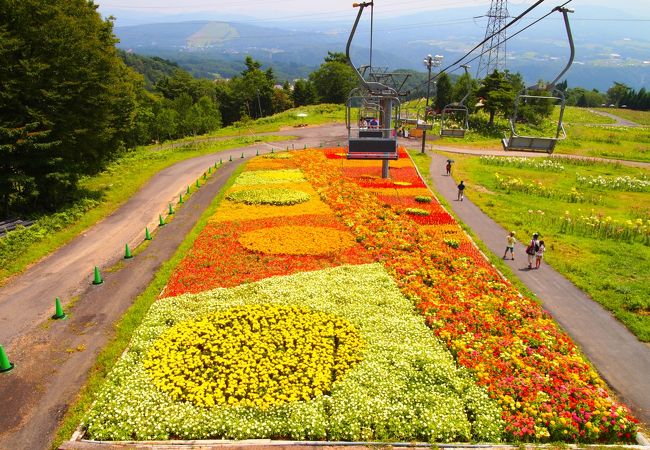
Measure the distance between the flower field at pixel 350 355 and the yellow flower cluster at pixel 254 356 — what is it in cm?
5

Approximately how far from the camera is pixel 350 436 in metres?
11.5

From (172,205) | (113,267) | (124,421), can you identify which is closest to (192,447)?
(124,421)

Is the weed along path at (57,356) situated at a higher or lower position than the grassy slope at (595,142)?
lower

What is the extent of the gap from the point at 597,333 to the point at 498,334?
4.27 m

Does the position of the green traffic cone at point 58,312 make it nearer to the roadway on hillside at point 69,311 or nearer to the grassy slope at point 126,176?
the roadway on hillside at point 69,311

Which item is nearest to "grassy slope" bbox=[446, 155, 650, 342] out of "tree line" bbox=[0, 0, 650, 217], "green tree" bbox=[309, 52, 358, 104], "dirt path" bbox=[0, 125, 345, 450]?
"tree line" bbox=[0, 0, 650, 217]

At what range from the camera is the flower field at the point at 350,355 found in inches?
464

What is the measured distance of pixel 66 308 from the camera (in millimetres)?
18688

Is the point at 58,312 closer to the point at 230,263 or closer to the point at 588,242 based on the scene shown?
the point at 230,263

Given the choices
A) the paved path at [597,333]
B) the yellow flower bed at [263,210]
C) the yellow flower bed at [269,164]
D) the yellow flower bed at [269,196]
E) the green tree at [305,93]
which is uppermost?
the green tree at [305,93]

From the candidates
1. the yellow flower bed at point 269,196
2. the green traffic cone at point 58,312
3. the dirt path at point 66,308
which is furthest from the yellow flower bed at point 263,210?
the green traffic cone at point 58,312

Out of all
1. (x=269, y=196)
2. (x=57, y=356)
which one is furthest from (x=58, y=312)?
(x=269, y=196)

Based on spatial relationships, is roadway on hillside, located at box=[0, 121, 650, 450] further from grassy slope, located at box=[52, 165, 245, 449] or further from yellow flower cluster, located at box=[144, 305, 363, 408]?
yellow flower cluster, located at box=[144, 305, 363, 408]

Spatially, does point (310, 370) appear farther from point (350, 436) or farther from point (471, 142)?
point (471, 142)
